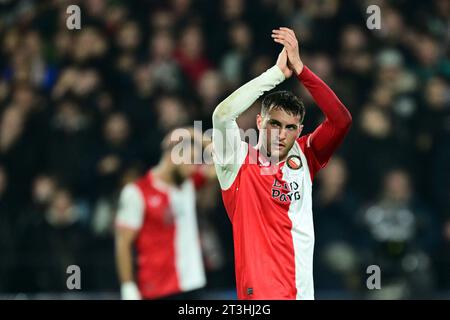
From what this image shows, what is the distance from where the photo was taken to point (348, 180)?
9953 mm

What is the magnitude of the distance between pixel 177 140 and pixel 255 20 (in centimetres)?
310

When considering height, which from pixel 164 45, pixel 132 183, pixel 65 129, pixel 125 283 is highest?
pixel 164 45

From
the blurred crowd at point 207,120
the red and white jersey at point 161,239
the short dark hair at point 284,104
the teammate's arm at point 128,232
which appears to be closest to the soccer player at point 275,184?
the short dark hair at point 284,104

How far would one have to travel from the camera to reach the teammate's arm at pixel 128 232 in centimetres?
816

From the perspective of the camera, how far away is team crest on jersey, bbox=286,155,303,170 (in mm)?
5676

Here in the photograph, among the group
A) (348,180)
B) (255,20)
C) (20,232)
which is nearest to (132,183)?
(20,232)

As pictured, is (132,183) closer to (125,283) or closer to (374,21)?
(125,283)

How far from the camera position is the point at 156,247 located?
8.47m

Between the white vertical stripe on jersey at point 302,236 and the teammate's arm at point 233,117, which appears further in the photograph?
the white vertical stripe on jersey at point 302,236

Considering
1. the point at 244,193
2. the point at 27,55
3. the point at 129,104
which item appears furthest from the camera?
the point at 27,55

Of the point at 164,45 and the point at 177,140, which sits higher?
the point at 164,45

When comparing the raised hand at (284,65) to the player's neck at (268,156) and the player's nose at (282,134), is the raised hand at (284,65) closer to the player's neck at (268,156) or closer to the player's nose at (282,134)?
the player's nose at (282,134)

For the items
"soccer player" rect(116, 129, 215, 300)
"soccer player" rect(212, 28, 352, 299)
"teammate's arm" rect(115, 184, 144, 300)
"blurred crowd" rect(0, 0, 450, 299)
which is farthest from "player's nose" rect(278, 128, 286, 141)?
"blurred crowd" rect(0, 0, 450, 299)

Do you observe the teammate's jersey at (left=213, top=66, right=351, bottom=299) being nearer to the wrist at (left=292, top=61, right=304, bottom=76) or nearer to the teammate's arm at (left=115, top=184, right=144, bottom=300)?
the wrist at (left=292, top=61, right=304, bottom=76)
